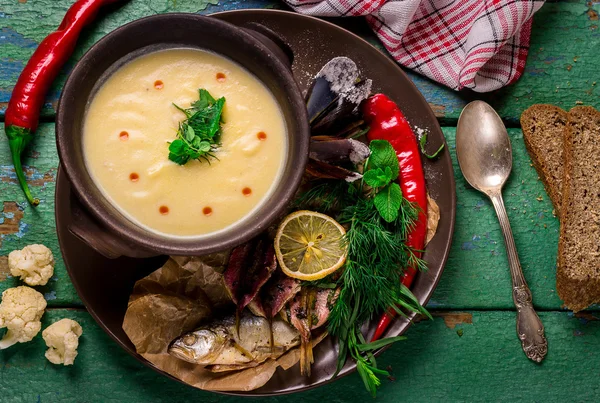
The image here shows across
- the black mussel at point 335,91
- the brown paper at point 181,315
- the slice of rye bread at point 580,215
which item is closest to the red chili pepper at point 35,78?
the brown paper at point 181,315

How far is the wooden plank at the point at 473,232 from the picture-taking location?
7.79 feet

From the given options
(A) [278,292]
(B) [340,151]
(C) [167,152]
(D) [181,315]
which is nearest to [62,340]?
(D) [181,315]

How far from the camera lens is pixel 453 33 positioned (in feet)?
8.04

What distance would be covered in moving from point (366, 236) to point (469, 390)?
0.76m

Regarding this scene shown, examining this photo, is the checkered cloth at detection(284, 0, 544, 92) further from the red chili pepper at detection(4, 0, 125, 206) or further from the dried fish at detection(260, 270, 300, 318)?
the dried fish at detection(260, 270, 300, 318)

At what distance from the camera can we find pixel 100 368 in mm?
2373

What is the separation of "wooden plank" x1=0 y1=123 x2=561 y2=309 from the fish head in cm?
49

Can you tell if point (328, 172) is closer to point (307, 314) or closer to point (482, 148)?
point (307, 314)

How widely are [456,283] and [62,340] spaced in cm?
141

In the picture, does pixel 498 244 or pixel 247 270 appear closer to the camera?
pixel 247 270

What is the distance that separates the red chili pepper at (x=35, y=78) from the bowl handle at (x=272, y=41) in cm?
66

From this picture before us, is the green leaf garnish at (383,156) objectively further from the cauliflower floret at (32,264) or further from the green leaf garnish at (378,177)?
the cauliflower floret at (32,264)

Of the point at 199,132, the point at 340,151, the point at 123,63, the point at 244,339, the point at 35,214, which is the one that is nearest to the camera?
the point at 199,132

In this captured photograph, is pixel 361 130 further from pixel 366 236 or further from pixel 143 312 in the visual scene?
pixel 143 312
